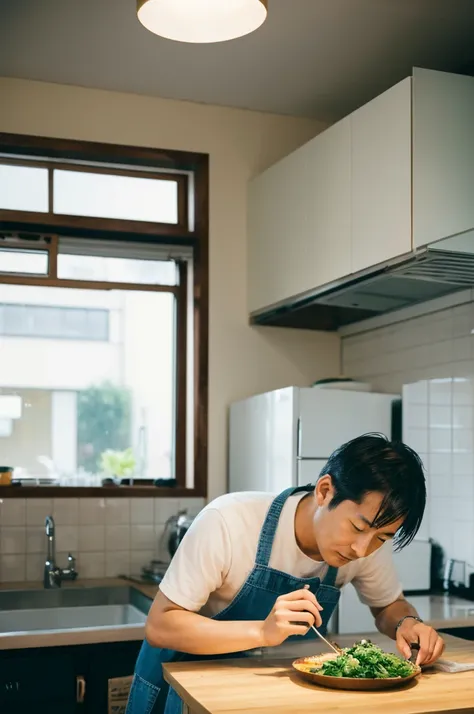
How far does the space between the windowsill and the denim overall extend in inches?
64.9

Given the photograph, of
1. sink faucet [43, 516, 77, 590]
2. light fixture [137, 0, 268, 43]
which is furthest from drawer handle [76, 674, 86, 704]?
light fixture [137, 0, 268, 43]

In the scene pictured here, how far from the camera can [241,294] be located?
4.19m

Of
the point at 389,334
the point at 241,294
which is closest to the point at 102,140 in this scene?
the point at 241,294

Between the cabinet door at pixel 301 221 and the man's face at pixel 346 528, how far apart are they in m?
1.41

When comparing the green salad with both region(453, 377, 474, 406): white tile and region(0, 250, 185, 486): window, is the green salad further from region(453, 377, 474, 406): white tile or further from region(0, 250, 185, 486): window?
region(0, 250, 185, 486): window

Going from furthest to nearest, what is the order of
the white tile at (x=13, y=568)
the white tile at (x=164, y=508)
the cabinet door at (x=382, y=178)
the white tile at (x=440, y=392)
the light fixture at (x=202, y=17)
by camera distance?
the white tile at (x=164, y=508) → the white tile at (x=13, y=568) → the white tile at (x=440, y=392) → the cabinet door at (x=382, y=178) → the light fixture at (x=202, y=17)

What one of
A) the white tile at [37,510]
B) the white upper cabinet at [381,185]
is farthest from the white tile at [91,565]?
the white upper cabinet at [381,185]

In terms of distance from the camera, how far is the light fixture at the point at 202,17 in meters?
2.44

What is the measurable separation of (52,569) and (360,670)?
2040mm

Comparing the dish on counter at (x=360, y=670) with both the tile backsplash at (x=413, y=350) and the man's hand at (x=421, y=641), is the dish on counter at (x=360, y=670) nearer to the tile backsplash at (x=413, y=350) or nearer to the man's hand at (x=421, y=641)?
the man's hand at (x=421, y=641)

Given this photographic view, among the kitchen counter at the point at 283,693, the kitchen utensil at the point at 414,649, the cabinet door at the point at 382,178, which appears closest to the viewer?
the kitchen counter at the point at 283,693

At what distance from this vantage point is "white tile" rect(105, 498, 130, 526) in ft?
12.8

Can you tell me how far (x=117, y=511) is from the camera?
3920 millimetres

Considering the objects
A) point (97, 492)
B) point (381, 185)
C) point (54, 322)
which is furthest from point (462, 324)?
point (54, 322)
